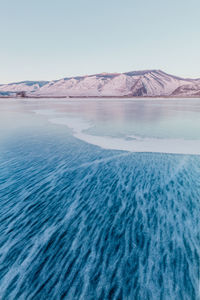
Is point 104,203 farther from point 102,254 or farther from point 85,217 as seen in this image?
point 102,254

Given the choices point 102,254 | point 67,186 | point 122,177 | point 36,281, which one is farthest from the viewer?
point 122,177

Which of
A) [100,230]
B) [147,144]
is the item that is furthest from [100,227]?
[147,144]

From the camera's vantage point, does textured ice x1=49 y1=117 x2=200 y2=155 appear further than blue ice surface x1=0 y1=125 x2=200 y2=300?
Yes

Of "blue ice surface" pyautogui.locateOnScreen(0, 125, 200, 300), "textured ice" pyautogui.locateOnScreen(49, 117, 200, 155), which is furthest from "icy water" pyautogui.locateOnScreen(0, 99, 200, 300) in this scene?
"textured ice" pyautogui.locateOnScreen(49, 117, 200, 155)

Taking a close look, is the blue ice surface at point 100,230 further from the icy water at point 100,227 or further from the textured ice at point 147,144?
the textured ice at point 147,144

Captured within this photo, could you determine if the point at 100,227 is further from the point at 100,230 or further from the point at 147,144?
the point at 147,144

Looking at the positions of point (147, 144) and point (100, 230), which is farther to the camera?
point (147, 144)

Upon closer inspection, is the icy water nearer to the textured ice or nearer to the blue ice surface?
the blue ice surface

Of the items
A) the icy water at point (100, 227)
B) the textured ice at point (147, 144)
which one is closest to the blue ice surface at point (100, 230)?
the icy water at point (100, 227)

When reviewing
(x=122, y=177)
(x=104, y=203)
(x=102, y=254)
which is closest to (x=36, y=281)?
(x=102, y=254)
